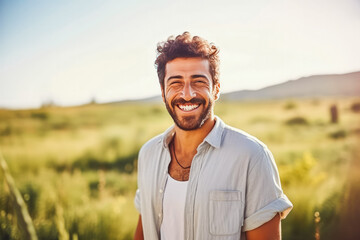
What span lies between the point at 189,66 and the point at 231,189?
0.72 m

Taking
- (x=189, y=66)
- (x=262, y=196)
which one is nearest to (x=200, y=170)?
(x=262, y=196)

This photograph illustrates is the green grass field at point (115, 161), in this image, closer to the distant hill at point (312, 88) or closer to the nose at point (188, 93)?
the distant hill at point (312, 88)

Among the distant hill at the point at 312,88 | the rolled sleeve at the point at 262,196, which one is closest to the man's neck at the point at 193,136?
the rolled sleeve at the point at 262,196

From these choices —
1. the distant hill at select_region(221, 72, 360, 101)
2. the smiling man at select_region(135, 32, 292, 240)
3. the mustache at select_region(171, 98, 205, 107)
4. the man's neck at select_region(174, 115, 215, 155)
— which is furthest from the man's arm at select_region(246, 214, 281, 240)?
the distant hill at select_region(221, 72, 360, 101)

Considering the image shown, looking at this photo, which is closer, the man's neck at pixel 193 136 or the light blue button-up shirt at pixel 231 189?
the light blue button-up shirt at pixel 231 189

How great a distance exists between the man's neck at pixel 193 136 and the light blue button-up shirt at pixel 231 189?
0.28ft

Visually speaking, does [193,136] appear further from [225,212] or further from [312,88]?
[312,88]

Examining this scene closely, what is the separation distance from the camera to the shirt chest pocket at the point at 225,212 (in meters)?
1.57

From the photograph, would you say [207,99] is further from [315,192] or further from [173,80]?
[315,192]

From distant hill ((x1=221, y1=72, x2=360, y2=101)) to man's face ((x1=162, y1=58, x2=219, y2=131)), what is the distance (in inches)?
136

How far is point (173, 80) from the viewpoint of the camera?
180 cm

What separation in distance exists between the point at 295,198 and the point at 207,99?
7.58 feet

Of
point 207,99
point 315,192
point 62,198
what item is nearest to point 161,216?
point 207,99

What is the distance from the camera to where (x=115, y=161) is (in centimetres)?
696
